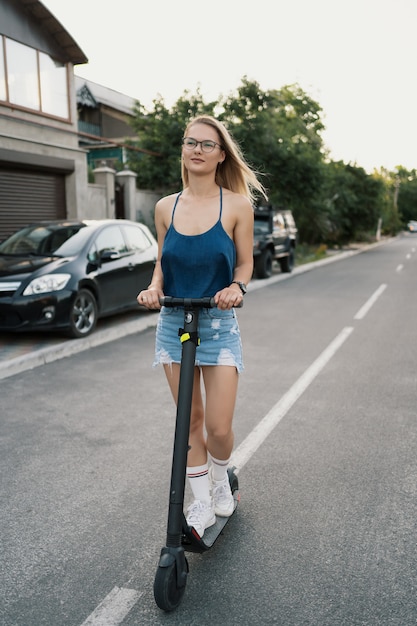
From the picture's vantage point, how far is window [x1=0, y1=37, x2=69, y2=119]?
14.0m

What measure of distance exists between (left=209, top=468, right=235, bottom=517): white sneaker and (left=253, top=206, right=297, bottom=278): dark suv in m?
13.4

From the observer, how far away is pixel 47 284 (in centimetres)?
766

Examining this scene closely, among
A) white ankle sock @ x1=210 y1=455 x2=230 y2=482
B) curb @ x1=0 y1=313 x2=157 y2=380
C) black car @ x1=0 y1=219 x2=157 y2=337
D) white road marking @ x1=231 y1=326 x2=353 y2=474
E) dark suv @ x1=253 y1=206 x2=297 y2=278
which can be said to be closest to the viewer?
white ankle sock @ x1=210 y1=455 x2=230 y2=482

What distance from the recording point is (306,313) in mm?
10672

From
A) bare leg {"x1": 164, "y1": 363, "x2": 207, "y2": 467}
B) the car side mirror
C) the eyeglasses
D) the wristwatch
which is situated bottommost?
bare leg {"x1": 164, "y1": 363, "x2": 207, "y2": 467}

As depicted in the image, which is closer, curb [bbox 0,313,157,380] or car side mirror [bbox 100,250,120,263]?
curb [bbox 0,313,157,380]

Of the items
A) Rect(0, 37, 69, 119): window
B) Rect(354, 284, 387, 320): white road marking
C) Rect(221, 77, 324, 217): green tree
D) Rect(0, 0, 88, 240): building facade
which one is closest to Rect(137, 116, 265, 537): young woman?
Rect(354, 284, 387, 320): white road marking

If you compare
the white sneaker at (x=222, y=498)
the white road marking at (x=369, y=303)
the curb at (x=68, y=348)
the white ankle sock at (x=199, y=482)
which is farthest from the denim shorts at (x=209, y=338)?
the white road marking at (x=369, y=303)

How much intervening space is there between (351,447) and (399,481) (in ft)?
1.99

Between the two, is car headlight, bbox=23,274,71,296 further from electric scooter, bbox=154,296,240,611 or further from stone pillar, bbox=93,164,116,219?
stone pillar, bbox=93,164,116,219

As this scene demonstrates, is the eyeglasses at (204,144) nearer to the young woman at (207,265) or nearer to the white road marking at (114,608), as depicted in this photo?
the young woman at (207,265)

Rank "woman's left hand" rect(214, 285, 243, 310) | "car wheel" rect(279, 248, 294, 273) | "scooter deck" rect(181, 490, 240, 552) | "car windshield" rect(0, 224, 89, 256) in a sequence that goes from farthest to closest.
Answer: "car wheel" rect(279, 248, 294, 273)
"car windshield" rect(0, 224, 89, 256)
"scooter deck" rect(181, 490, 240, 552)
"woman's left hand" rect(214, 285, 243, 310)

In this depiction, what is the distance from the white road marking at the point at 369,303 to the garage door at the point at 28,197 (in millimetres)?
8074

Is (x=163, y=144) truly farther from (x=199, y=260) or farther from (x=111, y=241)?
(x=199, y=260)
